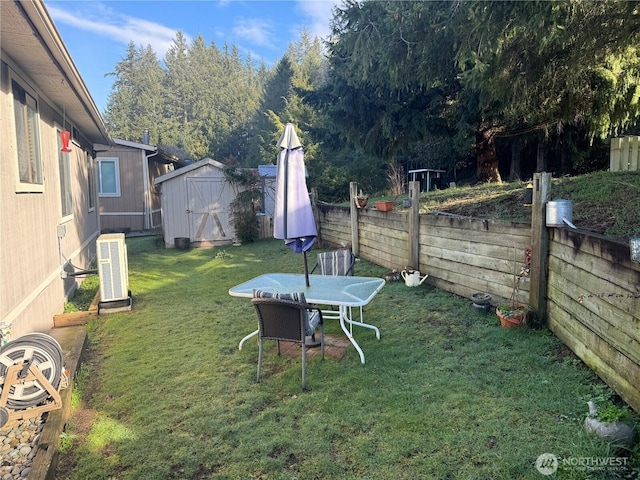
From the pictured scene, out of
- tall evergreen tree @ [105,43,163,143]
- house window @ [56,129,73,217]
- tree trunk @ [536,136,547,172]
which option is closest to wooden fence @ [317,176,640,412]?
house window @ [56,129,73,217]

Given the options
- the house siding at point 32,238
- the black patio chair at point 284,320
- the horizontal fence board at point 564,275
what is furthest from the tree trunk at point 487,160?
the house siding at point 32,238

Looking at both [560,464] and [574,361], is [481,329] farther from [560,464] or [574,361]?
[560,464]

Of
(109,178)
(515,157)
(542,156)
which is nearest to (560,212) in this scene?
(542,156)

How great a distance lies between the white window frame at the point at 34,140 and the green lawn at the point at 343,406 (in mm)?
1737

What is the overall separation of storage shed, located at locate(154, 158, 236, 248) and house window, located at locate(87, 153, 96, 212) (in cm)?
178

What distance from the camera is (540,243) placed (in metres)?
4.09

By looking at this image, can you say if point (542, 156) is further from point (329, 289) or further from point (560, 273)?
point (329, 289)

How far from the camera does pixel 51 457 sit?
2.35 metres

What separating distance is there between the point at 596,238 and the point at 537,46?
276cm

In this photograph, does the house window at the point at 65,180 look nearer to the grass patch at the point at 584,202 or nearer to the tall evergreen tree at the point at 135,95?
the grass patch at the point at 584,202

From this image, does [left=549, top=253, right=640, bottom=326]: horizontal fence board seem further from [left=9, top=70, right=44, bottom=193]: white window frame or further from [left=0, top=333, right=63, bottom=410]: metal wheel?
[left=9, top=70, right=44, bottom=193]: white window frame

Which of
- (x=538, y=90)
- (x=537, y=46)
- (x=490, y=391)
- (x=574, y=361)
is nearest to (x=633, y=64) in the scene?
(x=538, y=90)

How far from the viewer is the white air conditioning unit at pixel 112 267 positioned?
218 inches

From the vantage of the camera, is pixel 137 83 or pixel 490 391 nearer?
pixel 490 391
